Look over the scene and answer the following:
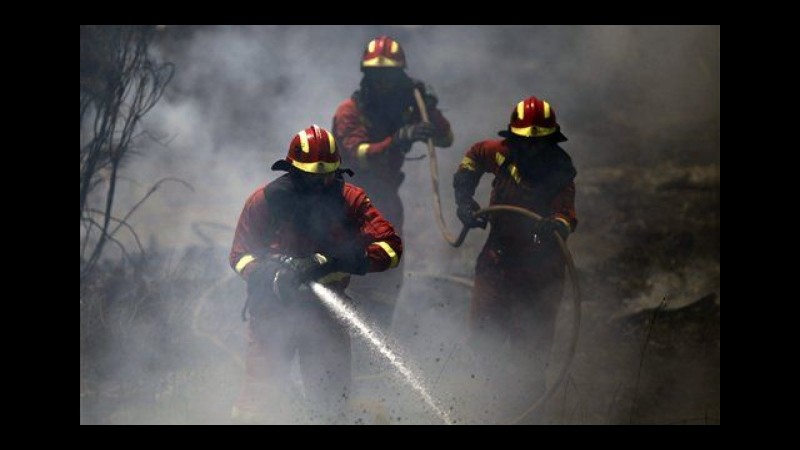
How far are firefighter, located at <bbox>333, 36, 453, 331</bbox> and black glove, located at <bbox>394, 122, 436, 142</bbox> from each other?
6 centimetres

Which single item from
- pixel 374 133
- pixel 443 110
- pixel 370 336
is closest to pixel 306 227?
pixel 370 336

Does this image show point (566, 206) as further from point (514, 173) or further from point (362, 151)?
point (362, 151)

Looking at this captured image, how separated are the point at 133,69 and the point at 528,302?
16.0 ft

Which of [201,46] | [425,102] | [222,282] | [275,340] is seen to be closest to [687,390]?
[425,102]

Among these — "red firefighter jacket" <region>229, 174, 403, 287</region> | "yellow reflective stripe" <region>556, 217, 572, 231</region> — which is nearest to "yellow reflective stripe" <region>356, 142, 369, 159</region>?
A: "yellow reflective stripe" <region>556, 217, 572, 231</region>

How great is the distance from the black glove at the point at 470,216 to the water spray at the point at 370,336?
1265mm

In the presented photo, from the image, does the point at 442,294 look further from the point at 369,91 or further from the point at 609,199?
the point at 609,199

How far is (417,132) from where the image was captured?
323 inches

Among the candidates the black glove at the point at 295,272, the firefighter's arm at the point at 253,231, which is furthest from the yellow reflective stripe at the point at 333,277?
the firefighter's arm at the point at 253,231

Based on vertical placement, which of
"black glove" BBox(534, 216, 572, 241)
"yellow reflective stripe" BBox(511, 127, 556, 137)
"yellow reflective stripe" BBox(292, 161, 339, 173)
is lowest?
"black glove" BBox(534, 216, 572, 241)

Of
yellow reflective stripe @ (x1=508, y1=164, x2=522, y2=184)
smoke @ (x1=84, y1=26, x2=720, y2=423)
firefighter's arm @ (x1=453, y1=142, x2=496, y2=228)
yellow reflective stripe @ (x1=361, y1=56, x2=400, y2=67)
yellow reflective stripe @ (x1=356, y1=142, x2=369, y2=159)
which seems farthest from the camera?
smoke @ (x1=84, y1=26, x2=720, y2=423)

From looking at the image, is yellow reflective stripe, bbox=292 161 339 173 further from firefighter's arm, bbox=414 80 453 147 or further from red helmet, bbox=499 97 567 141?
firefighter's arm, bbox=414 80 453 147

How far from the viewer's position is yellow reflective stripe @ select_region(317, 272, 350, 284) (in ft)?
19.7

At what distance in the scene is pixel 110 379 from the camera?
819 cm
